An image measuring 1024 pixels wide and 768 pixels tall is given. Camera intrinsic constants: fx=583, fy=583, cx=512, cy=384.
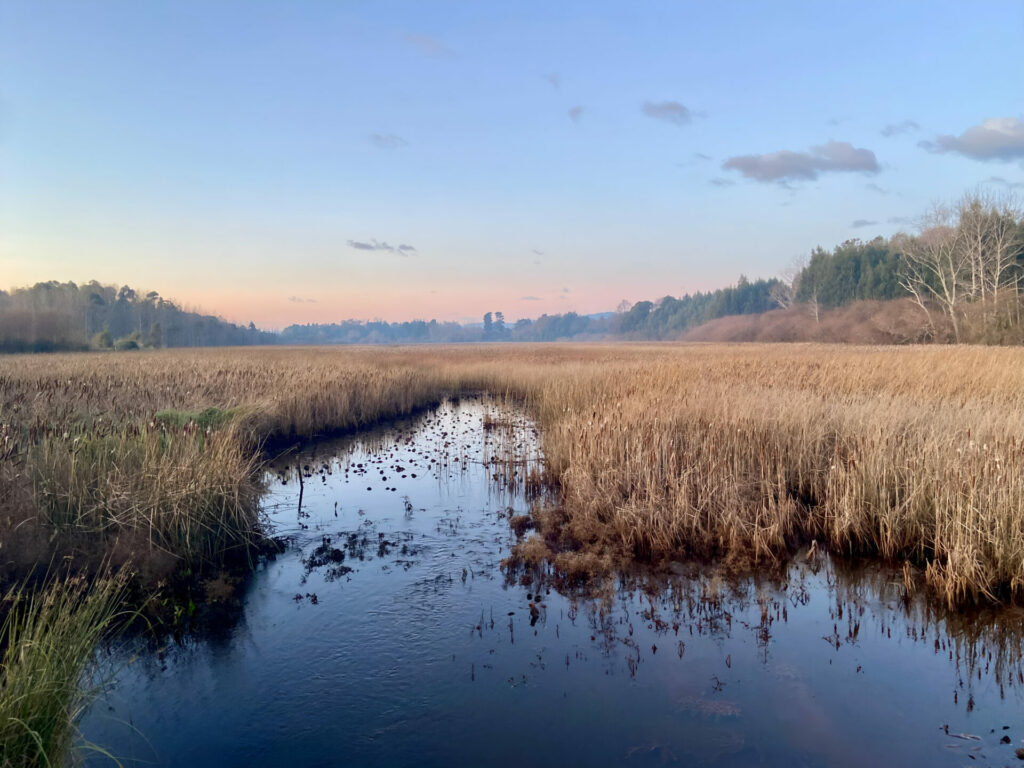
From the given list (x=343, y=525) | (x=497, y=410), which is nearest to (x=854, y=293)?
(x=497, y=410)

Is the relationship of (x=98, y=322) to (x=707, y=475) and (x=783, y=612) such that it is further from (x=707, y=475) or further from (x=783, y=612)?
(x=783, y=612)

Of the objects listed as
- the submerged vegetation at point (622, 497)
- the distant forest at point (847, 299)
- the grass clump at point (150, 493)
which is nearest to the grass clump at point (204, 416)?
the submerged vegetation at point (622, 497)

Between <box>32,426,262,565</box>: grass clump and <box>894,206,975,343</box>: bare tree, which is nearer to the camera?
<box>32,426,262,565</box>: grass clump

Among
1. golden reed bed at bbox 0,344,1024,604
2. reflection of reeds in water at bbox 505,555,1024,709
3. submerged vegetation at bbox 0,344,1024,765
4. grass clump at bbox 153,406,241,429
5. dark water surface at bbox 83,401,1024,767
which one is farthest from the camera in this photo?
grass clump at bbox 153,406,241,429

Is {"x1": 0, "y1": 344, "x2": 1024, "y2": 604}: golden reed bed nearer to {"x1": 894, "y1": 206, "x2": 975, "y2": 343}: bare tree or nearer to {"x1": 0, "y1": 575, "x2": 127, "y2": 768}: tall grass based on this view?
{"x1": 0, "y1": 575, "x2": 127, "y2": 768}: tall grass

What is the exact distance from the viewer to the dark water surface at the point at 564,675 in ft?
12.1

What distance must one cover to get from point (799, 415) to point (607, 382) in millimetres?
6876

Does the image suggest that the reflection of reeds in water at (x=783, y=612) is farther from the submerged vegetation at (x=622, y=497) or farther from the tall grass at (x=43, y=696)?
the tall grass at (x=43, y=696)

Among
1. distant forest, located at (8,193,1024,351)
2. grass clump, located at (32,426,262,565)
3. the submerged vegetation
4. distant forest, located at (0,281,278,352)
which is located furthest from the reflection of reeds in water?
distant forest, located at (0,281,278,352)

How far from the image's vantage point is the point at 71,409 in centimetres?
915

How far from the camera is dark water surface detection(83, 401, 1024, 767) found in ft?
12.1

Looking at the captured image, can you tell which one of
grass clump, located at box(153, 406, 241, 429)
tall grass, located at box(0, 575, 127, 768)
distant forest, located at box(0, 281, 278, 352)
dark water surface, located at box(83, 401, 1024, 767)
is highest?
distant forest, located at box(0, 281, 278, 352)

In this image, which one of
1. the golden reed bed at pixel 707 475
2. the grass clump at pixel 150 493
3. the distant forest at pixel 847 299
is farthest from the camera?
the distant forest at pixel 847 299

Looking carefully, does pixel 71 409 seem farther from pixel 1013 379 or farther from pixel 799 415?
pixel 1013 379
